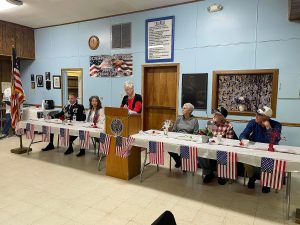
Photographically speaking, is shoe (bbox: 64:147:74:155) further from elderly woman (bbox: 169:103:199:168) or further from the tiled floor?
elderly woman (bbox: 169:103:199:168)

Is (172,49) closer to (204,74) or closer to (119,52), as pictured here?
(204,74)

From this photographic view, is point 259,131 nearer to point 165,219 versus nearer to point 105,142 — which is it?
point 105,142

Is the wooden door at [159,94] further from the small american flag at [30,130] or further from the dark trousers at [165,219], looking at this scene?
the dark trousers at [165,219]

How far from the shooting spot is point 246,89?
4.29m

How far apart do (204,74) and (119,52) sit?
7.16 feet

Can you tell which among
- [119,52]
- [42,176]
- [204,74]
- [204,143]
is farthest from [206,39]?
[42,176]

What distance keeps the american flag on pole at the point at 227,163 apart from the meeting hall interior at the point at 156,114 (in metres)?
0.01

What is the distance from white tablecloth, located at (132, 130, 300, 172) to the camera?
2391 millimetres

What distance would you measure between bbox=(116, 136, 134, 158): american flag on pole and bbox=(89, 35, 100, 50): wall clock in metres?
3.41

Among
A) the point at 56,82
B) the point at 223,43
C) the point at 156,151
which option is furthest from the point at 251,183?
the point at 56,82

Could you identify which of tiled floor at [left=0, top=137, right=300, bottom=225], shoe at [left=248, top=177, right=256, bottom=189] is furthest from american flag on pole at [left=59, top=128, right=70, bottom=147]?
shoe at [left=248, top=177, right=256, bottom=189]

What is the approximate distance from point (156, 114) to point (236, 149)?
289 centimetres

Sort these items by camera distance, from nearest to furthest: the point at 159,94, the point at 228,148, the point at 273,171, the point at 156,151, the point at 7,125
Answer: the point at 273,171, the point at 228,148, the point at 156,151, the point at 159,94, the point at 7,125

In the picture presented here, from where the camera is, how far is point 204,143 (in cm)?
291
